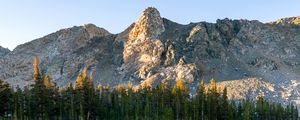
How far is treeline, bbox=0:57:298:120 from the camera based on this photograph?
97875 mm

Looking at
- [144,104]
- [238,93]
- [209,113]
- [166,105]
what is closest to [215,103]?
[209,113]

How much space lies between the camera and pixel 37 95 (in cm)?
9700

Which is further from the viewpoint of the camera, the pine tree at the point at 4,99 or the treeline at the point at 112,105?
the treeline at the point at 112,105

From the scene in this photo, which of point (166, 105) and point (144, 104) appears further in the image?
point (144, 104)

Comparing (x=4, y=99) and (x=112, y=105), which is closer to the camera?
(x=4, y=99)

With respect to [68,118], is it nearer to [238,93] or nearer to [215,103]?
[215,103]

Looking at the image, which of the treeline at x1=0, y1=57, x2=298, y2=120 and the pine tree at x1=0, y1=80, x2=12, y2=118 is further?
the treeline at x1=0, y1=57, x2=298, y2=120

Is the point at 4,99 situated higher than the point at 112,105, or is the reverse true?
the point at 4,99

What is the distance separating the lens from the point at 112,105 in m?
Result: 131

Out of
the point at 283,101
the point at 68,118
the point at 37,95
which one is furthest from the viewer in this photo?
the point at 283,101

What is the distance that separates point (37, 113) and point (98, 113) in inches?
743

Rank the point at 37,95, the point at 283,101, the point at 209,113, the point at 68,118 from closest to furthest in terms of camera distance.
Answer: the point at 37,95 < the point at 68,118 < the point at 209,113 < the point at 283,101

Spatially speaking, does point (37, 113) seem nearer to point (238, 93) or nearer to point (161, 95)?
point (161, 95)

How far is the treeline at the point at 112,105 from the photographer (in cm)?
9788
